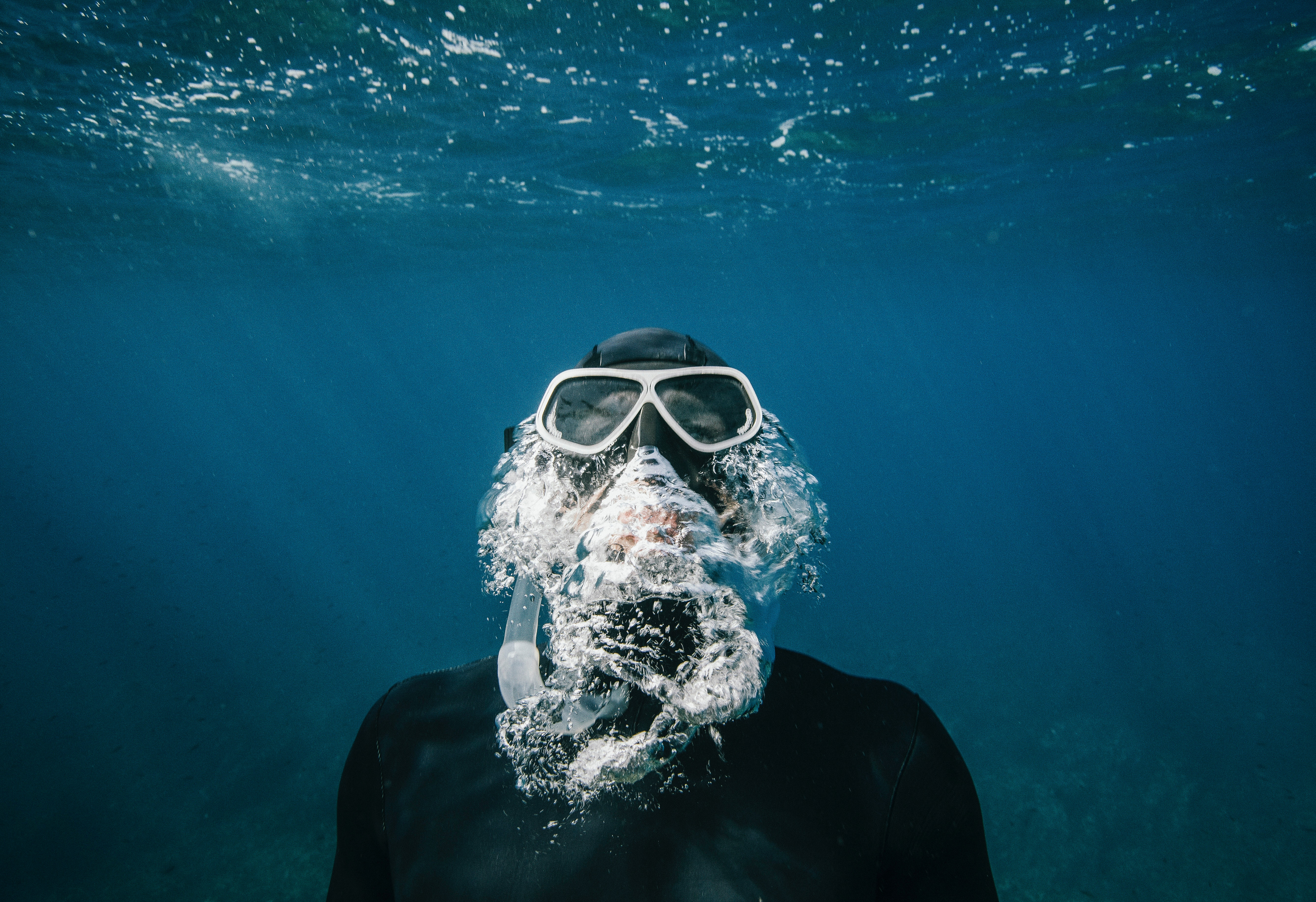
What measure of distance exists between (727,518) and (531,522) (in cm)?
82

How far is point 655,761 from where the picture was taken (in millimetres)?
1700

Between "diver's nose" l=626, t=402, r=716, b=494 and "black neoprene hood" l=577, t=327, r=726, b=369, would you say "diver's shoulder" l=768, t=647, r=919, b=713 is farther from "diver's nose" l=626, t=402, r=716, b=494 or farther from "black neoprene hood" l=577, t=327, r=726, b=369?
"black neoprene hood" l=577, t=327, r=726, b=369

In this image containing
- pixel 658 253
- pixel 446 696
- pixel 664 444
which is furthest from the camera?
pixel 658 253

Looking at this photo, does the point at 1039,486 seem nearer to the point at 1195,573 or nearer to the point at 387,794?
the point at 1195,573

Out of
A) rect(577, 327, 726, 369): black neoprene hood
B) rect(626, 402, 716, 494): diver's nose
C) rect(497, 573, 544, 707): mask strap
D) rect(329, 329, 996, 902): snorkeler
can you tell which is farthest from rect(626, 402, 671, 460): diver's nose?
rect(497, 573, 544, 707): mask strap

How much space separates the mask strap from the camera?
189 centimetres

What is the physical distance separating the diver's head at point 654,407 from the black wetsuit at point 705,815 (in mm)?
894

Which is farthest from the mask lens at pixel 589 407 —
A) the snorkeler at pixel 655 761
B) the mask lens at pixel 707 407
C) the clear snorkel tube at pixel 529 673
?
the clear snorkel tube at pixel 529 673

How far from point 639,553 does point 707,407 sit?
0.89 meters

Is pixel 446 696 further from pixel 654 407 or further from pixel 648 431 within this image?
pixel 654 407

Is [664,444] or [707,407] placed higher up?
[707,407]

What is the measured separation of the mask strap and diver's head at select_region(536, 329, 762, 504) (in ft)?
1.99

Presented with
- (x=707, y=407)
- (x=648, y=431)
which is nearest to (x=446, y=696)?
(x=648, y=431)

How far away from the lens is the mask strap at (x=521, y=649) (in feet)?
6.19
